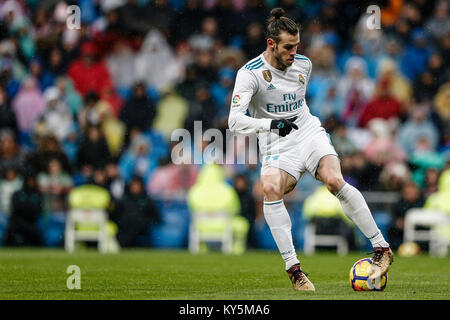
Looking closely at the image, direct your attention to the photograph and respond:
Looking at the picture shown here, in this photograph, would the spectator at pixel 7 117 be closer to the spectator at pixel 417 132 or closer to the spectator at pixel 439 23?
the spectator at pixel 417 132

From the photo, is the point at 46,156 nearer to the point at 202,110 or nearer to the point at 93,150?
the point at 93,150

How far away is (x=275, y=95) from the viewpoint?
30.3 feet

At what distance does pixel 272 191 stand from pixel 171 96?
35.9 feet

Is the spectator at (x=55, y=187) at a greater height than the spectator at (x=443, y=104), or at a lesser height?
lesser

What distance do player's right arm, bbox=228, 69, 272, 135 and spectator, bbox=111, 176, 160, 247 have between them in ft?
29.0

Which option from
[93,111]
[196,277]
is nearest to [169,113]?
[93,111]

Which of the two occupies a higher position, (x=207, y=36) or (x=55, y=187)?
(x=207, y=36)

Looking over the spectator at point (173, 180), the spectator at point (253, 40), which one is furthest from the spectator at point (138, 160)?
the spectator at point (253, 40)

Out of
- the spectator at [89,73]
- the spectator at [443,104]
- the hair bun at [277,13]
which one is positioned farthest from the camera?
the spectator at [89,73]

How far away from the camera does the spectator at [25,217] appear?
1794cm

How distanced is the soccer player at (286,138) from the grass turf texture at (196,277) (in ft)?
1.73

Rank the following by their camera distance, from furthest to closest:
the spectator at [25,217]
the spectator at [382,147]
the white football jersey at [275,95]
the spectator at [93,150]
Answer: the spectator at [93,150]
the spectator at [25,217]
the spectator at [382,147]
the white football jersey at [275,95]
